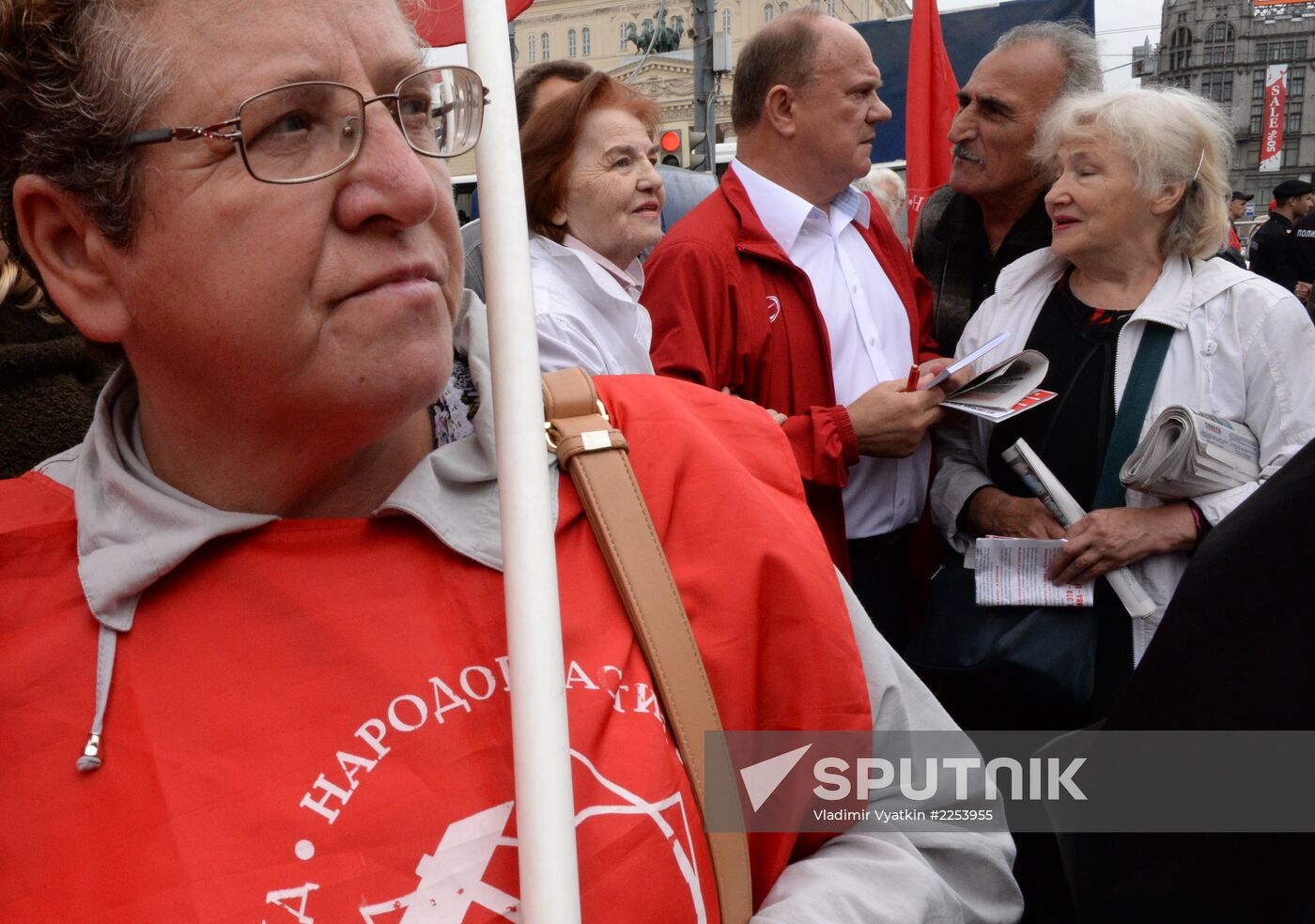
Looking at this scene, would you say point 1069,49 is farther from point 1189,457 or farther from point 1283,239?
point 1283,239

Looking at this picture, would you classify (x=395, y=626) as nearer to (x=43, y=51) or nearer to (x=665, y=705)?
(x=665, y=705)

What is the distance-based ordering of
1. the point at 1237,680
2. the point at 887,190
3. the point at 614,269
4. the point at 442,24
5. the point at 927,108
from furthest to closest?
the point at 887,190
the point at 927,108
the point at 614,269
the point at 442,24
the point at 1237,680

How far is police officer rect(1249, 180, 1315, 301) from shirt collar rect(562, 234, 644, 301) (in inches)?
382

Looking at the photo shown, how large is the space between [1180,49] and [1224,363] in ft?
185

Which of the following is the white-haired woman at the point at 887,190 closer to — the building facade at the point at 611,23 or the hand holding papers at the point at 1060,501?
the hand holding papers at the point at 1060,501

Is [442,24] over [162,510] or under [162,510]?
over

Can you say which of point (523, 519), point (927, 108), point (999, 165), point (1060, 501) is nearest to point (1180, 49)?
point (927, 108)

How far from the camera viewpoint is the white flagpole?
90 centimetres

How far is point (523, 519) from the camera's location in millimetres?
962

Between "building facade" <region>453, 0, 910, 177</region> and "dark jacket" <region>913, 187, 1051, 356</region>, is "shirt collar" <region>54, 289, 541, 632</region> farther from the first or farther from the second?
"building facade" <region>453, 0, 910, 177</region>

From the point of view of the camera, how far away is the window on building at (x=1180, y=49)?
51.2 m

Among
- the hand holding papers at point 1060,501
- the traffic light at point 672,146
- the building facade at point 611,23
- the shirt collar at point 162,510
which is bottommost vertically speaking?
the hand holding papers at point 1060,501

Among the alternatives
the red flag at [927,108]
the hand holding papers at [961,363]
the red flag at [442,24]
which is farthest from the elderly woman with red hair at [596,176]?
the red flag at [927,108]

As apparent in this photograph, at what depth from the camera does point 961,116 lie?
12.3 ft
